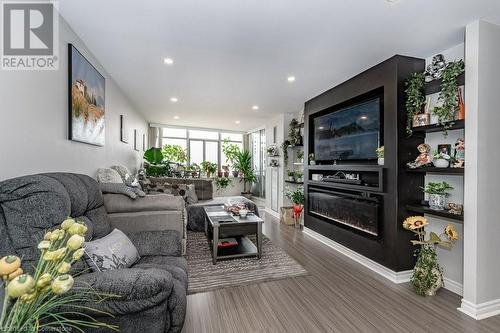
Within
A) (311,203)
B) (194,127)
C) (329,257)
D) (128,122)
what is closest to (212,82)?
(128,122)

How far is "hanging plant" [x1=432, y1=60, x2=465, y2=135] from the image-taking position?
2116 mm

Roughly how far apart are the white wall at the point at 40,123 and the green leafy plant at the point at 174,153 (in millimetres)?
4496

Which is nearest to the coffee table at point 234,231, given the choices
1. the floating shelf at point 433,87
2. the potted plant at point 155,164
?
the floating shelf at point 433,87

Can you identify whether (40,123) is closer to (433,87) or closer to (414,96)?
(414,96)

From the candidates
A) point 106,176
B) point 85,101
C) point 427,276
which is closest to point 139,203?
point 106,176

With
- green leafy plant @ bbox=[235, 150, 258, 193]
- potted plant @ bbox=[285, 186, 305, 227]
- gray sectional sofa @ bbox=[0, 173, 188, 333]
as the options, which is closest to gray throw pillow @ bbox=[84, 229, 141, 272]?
gray sectional sofa @ bbox=[0, 173, 188, 333]

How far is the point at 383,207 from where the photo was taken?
273 cm

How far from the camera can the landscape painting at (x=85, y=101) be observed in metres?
2.26

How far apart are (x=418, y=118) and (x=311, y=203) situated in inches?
86.0

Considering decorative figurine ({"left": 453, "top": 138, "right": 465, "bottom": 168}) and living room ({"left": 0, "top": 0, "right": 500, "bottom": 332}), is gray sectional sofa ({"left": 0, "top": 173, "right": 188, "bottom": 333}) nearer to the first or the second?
living room ({"left": 0, "top": 0, "right": 500, "bottom": 332})

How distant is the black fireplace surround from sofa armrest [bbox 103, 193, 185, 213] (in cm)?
224

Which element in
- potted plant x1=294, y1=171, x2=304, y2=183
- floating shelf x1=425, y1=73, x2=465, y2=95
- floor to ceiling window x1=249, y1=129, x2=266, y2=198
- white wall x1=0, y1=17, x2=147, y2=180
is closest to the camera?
white wall x1=0, y1=17, x2=147, y2=180

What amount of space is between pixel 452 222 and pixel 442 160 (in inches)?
26.5

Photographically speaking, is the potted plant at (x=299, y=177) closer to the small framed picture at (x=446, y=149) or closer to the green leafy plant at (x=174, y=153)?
the small framed picture at (x=446, y=149)
